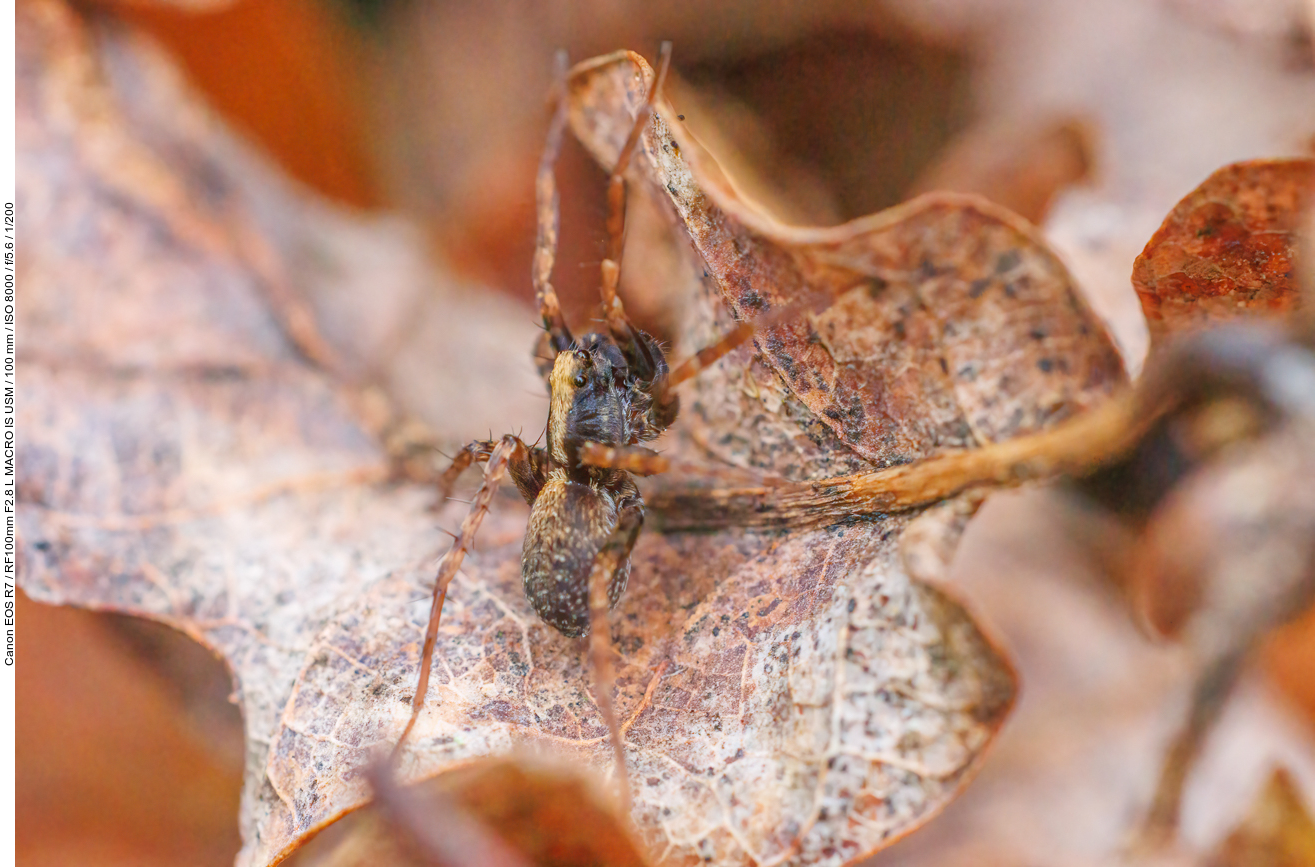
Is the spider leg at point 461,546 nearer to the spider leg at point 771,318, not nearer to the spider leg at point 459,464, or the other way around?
the spider leg at point 459,464

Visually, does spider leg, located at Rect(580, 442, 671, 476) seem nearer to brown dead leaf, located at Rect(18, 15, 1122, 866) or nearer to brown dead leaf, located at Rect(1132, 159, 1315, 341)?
brown dead leaf, located at Rect(18, 15, 1122, 866)

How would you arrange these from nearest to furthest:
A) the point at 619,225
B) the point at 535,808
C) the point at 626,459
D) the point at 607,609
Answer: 1. the point at 535,808
2. the point at 607,609
3. the point at 626,459
4. the point at 619,225

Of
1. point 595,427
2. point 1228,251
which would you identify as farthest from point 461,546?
point 1228,251

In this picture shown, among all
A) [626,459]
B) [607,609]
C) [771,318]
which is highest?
[771,318]

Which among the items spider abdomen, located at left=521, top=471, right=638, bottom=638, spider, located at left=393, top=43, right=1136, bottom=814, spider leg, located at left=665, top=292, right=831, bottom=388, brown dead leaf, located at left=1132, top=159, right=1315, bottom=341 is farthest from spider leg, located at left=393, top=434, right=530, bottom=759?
brown dead leaf, located at left=1132, top=159, right=1315, bottom=341

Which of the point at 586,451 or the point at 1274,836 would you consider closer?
the point at 1274,836

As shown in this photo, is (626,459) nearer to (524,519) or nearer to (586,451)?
(586,451)
